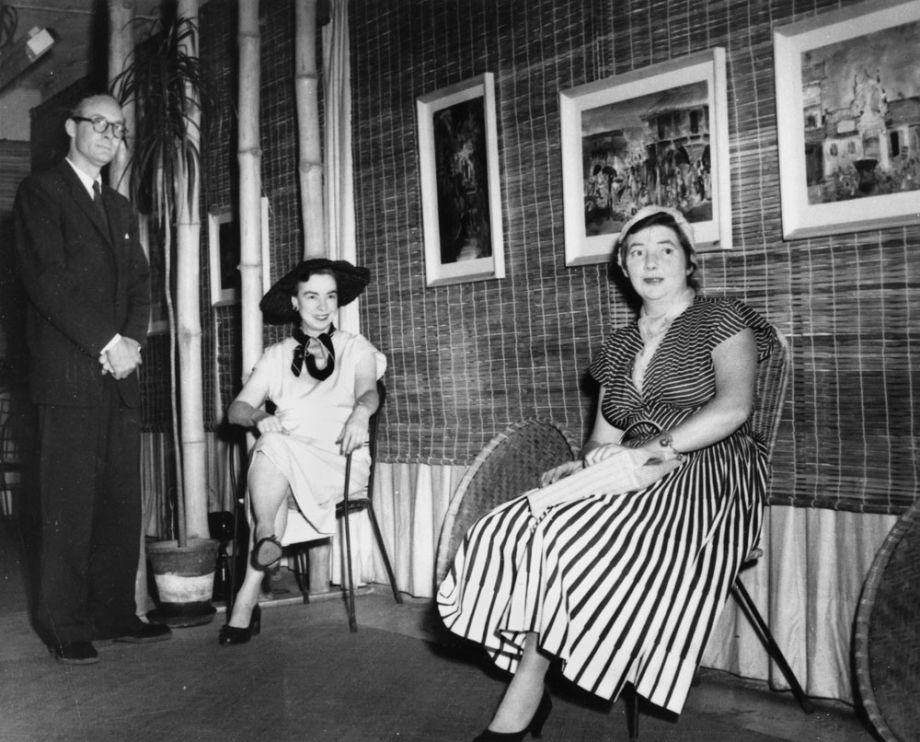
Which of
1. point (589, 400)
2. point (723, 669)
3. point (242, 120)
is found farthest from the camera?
point (242, 120)

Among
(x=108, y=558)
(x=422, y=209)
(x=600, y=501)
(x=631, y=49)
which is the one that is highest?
(x=631, y=49)

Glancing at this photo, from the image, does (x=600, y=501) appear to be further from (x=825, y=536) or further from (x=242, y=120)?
(x=242, y=120)

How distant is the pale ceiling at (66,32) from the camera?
217 inches

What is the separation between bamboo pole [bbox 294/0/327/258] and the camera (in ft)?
13.2

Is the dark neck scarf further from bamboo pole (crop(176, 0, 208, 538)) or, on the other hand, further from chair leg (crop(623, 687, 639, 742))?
→ chair leg (crop(623, 687, 639, 742))

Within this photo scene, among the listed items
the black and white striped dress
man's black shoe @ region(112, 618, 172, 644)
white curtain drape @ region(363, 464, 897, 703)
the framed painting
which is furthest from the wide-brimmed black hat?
white curtain drape @ region(363, 464, 897, 703)

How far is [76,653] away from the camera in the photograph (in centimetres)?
320

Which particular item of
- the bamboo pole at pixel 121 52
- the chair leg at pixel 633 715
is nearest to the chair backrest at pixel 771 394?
the chair leg at pixel 633 715

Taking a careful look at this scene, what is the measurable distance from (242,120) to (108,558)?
185 cm

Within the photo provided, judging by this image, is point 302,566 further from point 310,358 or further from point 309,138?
point 309,138

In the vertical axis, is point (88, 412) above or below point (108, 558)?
above

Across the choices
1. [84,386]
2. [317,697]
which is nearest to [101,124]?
[84,386]

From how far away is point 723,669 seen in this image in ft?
9.55

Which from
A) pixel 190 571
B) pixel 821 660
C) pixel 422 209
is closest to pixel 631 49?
pixel 422 209
